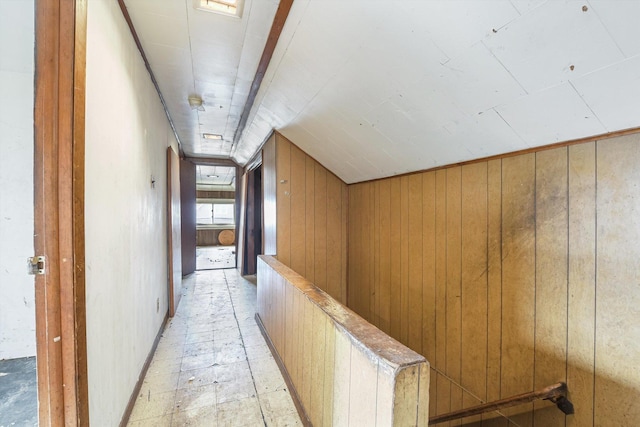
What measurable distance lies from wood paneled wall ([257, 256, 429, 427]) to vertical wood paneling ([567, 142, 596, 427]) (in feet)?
3.09

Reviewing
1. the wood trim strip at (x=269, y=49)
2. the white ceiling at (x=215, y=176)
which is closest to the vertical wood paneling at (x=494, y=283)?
the wood trim strip at (x=269, y=49)

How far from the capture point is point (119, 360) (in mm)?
1503

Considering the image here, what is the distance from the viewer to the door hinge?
95cm

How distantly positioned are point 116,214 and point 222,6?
4.38 feet

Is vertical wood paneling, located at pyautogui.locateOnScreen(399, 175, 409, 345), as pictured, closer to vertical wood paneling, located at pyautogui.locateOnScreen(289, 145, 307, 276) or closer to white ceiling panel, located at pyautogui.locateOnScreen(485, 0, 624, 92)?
vertical wood paneling, located at pyautogui.locateOnScreen(289, 145, 307, 276)

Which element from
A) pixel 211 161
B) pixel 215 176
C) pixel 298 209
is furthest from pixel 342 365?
pixel 215 176

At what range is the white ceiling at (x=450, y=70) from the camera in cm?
94

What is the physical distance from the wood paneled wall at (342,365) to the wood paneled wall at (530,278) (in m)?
0.95

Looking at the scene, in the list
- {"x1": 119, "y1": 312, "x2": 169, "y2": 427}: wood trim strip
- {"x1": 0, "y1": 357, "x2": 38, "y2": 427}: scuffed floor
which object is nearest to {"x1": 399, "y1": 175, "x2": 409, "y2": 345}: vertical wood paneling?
{"x1": 119, "y1": 312, "x2": 169, "y2": 427}: wood trim strip

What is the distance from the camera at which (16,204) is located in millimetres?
1915

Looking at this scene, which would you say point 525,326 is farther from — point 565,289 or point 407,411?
point 407,411

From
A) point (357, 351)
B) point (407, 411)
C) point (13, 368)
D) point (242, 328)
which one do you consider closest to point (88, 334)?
point (357, 351)

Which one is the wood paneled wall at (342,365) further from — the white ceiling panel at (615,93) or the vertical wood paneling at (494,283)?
the white ceiling panel at (615,93)

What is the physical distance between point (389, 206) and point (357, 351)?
1.77 metres
